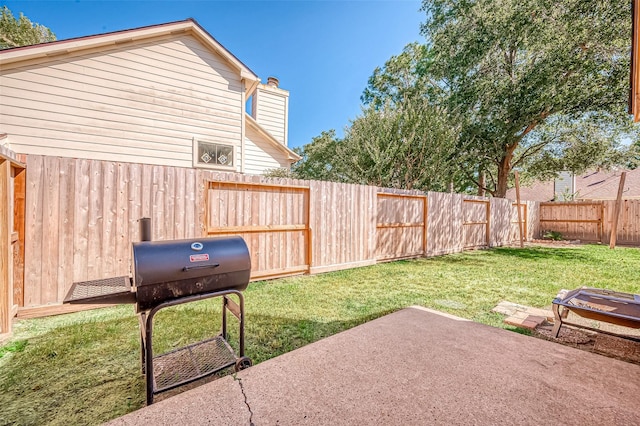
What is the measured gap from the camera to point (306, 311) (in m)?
3.59

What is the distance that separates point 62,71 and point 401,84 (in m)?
16.6

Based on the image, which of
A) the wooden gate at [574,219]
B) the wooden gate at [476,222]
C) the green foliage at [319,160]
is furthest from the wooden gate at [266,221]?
the wooden gate at [574,219]

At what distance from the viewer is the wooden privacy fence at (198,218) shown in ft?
11.1

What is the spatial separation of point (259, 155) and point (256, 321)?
6724 millimetres

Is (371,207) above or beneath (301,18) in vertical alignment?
beneath

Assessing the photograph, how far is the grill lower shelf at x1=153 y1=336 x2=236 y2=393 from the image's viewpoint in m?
2.07

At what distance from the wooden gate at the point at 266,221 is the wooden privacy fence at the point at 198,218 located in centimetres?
2

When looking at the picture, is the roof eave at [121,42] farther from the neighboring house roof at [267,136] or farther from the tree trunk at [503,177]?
the tree trunk at [503,177]

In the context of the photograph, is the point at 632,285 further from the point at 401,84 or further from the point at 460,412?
the point at 401,84

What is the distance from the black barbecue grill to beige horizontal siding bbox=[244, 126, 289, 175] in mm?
6769

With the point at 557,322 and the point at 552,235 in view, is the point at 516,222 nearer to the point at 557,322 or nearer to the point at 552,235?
the point at 552,235

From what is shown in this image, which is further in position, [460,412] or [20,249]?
[20,249]

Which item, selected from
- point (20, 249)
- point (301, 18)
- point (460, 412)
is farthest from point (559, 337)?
point (301, 18)

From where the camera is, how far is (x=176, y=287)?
190 centimetres
